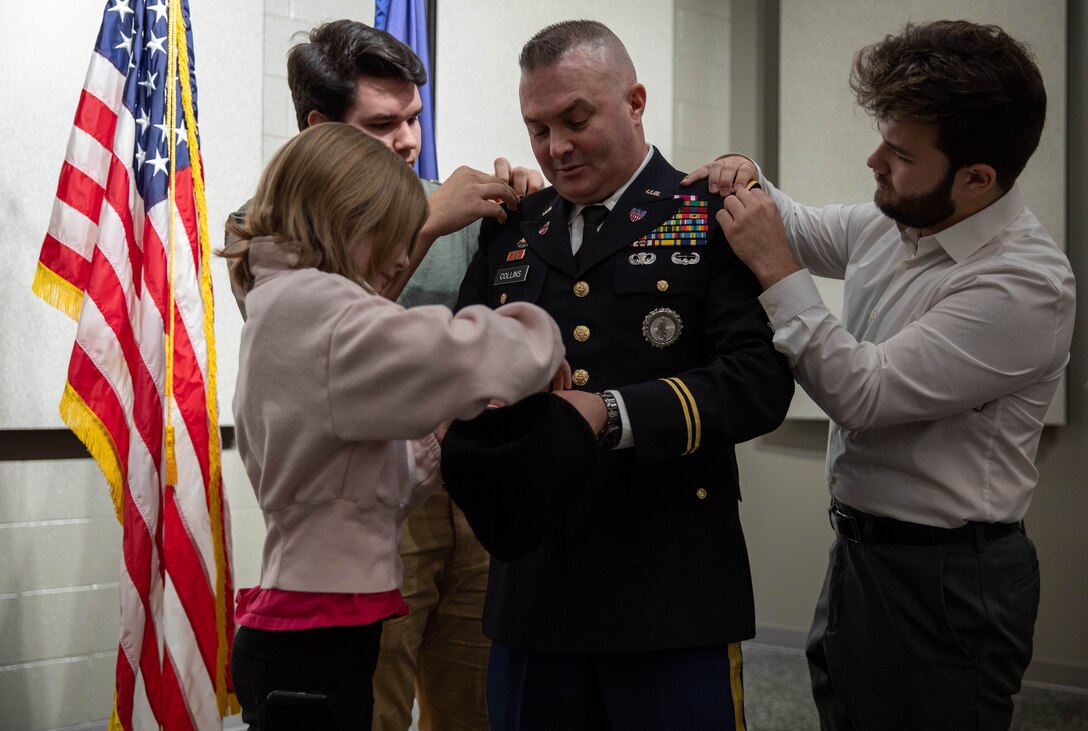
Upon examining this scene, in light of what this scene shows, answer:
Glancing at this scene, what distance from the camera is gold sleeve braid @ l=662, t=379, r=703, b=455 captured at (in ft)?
4.39

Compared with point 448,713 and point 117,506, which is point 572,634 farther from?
point 117,506

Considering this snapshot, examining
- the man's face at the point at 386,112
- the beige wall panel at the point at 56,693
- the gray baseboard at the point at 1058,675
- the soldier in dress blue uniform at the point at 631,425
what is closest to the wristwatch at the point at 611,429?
the soldier in dress blue uniform at the point at 631,425

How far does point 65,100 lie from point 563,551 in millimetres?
2392

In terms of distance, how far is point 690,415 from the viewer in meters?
1.34

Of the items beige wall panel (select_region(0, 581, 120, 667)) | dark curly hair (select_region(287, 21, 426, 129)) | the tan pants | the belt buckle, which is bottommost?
beige wall panel (select_region(0, 581, 120, 667))

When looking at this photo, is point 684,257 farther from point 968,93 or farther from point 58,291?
point 58,291

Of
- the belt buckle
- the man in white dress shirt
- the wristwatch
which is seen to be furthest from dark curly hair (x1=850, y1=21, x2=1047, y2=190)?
the wristwatch

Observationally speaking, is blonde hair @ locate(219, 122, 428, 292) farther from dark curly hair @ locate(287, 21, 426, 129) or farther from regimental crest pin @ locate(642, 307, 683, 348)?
dark curly hair @ locate(287, 21, 426, 129)

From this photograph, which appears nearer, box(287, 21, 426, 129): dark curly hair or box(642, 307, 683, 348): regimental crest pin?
box(642, 307, 683, 348): regimental crest pin

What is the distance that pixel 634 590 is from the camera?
143 centimetres

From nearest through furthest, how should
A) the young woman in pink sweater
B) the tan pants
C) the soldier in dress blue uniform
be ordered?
the young woman in pink sweater, the soldier in dress blue uniform, the tan pants

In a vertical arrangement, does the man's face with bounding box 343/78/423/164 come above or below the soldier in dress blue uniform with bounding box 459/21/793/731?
above

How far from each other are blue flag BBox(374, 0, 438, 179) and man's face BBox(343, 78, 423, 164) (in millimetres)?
1037

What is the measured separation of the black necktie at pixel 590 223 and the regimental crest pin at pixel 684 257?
5.9 inches
